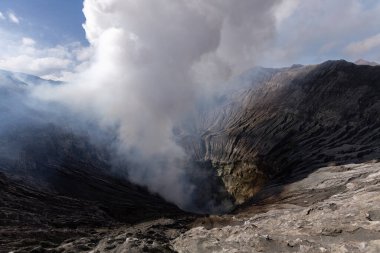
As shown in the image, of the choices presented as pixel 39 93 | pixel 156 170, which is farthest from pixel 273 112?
pixel 39 93

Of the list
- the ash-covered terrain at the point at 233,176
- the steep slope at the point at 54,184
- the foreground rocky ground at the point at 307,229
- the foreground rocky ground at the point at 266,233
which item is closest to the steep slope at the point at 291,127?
the ash-covered terrain at the point at 233,176

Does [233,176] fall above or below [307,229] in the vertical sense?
above

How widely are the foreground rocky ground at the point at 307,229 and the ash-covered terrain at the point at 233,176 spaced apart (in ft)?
0.34

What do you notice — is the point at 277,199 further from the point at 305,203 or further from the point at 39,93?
the point at 39,93

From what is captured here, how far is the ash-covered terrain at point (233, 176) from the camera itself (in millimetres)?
22688

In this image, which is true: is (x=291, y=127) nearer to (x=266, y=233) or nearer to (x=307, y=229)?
(x=307, y=229)

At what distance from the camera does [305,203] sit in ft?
112

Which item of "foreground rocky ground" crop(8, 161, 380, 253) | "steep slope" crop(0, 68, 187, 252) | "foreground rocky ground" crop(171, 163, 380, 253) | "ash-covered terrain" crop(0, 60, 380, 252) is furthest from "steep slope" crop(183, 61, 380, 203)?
"foreground rocky ground" crop(8, 161, 380, 253)

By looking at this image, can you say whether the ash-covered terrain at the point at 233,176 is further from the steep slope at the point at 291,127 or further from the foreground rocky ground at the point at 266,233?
the steep slope at the point at 291,127

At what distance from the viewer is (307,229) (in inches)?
887

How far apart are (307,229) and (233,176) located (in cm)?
3867

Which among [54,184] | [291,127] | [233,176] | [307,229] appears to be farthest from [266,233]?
[291,127]

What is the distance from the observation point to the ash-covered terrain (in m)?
22.7

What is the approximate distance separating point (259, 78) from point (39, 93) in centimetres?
4468
